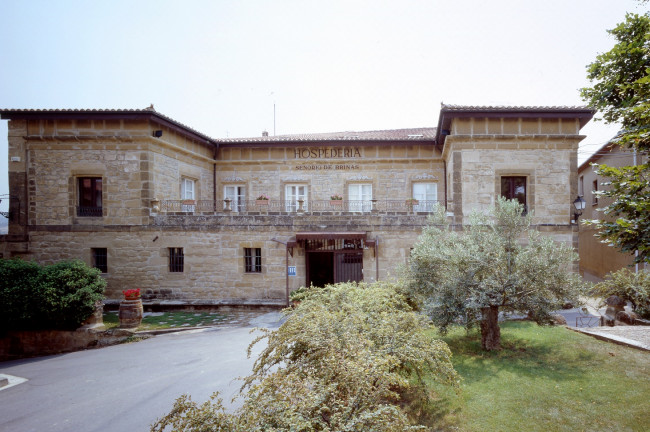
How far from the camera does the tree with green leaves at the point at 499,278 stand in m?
6.66

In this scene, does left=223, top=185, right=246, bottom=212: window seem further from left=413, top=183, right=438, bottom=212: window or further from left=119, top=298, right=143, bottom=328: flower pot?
left=413, top=183, right=438, bottom=212: window

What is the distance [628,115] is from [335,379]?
267 inches

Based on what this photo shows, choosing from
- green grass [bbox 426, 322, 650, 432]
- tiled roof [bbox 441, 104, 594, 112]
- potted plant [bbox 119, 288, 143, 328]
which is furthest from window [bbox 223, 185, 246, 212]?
green grass [bbox 426, 322, 650, 432]

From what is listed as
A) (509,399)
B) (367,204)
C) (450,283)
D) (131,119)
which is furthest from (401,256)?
(131,119)

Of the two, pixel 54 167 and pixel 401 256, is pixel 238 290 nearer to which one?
pixel 401 256

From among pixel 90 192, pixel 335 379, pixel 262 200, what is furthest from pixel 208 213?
pixel 335 379

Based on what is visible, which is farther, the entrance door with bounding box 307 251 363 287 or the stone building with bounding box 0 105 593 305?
the entrance door with bounding box 307 251 363 287

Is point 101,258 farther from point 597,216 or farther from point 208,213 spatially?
point 597,216

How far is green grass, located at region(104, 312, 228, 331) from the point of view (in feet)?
36.6

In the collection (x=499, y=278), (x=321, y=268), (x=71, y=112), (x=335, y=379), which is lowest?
(x=321, y=268)

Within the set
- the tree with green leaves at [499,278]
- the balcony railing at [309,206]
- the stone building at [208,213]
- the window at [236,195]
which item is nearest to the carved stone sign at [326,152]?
the balcony railing at [309,206]

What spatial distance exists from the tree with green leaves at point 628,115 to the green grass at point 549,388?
7.11 ft

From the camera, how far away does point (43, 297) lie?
10367 mm

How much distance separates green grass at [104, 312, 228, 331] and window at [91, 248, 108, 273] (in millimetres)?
2050
